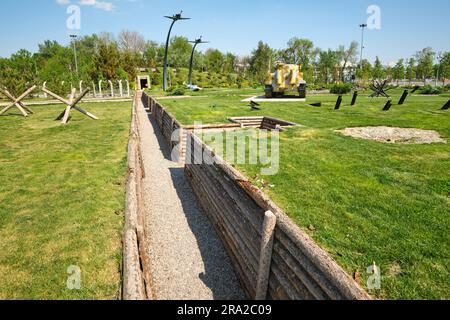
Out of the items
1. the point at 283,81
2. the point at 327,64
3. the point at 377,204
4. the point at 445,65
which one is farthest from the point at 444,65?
the point at 377,204

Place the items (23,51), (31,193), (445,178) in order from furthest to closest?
(23,51)
(31,193)
(445,178)

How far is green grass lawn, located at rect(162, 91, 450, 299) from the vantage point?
361 cm

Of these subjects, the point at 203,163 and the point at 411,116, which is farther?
the point at 411,116

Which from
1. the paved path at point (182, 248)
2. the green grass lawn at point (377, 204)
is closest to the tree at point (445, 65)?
the green grass lawn at point (377, 204)

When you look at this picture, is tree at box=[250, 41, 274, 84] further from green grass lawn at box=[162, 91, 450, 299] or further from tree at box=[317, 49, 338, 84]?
green grass lawn at box=[162, 91, 450, 299]

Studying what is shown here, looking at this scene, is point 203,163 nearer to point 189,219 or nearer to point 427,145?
point 189,219

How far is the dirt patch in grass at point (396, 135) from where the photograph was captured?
993 centimetres

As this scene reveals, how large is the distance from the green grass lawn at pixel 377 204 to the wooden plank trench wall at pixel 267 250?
2.79ft

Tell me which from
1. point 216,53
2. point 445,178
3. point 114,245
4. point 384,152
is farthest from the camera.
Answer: point 216,53

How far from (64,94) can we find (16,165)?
112ft

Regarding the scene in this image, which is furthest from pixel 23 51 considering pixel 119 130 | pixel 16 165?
pixel 16 165

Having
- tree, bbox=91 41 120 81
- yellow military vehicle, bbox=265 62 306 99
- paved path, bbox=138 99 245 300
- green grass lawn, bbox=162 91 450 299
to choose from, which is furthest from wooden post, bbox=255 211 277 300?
tree, bbox=91 41 120 81

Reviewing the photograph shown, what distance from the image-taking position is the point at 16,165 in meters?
8.95

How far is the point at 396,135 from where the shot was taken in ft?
35.6
